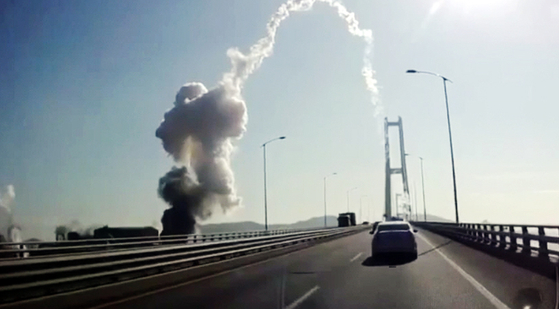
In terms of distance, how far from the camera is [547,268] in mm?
18766

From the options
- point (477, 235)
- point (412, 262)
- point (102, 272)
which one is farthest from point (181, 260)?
point (477, 235)

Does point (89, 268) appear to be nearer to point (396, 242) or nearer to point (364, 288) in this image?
point (364, 288)

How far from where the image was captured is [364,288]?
52.0 feet

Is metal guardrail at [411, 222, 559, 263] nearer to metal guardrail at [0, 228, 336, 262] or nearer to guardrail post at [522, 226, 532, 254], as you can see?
guardrail post at [522, 226, 532, 254]

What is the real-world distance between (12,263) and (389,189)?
3967 inches

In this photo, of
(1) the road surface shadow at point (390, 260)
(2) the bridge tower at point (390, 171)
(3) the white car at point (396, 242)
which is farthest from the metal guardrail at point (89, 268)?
(2) the bridge tower at point (390, 171)

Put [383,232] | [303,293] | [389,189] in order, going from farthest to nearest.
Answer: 1. [389,189]
2. [383,232]
3. [303,293]

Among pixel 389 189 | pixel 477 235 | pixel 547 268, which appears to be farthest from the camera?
pixel 389 189

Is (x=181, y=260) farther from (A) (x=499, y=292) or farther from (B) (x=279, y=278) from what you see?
(A) (x=499, y=292)

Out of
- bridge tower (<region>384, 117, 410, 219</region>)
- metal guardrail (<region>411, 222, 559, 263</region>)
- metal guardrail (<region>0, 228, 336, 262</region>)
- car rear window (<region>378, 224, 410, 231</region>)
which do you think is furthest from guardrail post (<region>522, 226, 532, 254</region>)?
bridge tower (<region>384, 117, 410, 219</region>)

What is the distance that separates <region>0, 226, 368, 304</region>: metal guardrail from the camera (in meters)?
12.1

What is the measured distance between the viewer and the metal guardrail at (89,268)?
12141 millimetres

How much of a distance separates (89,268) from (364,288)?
5.97 meters

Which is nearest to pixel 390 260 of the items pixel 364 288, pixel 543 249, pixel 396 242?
pixel 396 242
